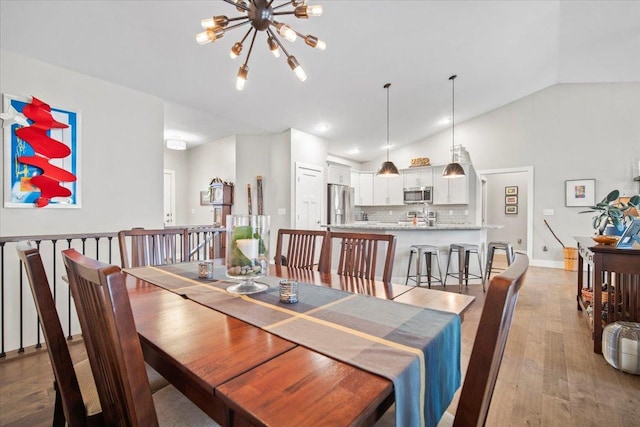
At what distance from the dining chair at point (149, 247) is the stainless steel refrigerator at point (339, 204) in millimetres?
4296

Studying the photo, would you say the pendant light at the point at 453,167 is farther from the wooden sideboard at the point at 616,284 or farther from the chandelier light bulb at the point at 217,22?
the chandelier light bulb at the point at 217,22

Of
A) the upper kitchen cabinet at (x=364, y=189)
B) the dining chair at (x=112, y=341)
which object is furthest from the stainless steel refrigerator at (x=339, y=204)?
the dining chair at (x=112, y=341)

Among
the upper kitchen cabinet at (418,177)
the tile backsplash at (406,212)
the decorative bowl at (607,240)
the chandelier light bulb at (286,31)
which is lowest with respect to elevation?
the decorative bowl at (607,240)

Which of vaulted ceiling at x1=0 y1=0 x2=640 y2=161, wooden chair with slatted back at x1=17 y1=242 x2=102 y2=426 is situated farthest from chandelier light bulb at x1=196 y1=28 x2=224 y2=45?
wooden chair with slatted back at x1=17 y1=242 x2=102 y2=426

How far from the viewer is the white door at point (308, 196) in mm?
5582

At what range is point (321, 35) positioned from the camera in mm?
3359

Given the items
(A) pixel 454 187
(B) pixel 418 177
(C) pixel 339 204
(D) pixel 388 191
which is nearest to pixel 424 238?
(C) pixel 339 204

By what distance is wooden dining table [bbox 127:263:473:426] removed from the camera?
574 mm

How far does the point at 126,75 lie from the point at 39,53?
0.70m

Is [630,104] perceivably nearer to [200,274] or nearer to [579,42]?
[579,42]

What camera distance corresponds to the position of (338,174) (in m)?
6.75

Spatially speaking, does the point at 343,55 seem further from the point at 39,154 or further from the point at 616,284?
the point at 616,284

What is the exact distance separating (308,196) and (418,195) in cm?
276

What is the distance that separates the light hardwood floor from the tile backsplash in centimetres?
381
